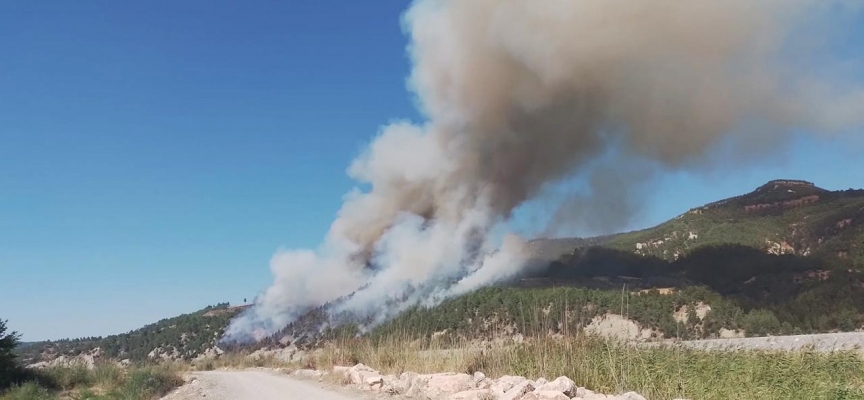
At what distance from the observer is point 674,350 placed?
35.1 ft

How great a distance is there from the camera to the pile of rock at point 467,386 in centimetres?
727

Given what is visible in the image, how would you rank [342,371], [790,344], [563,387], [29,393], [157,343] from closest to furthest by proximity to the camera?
[563,387] → [342,371] → [29,393] → [790,344] → [157,343]

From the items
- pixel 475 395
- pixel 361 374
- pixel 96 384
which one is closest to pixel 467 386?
pixel 475 395

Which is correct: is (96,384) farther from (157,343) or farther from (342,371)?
(157,343)

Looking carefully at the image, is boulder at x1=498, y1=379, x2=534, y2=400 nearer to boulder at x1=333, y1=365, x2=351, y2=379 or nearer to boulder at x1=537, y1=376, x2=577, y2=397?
boulder at x1=537, y1=376, x2=577, y2=397

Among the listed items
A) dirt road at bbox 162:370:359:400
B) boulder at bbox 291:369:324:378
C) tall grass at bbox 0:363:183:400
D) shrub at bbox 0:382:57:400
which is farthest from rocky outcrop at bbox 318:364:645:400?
shrub at bbox 0:382:57:400

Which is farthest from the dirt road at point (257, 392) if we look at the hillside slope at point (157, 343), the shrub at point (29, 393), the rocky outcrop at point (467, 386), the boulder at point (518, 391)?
the hillside slope at point (157, 343)

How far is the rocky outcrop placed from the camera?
7270 millimetres

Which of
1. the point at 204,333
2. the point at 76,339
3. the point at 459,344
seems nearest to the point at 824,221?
the point at 204,333

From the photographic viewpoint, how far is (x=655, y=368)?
27.3 ft

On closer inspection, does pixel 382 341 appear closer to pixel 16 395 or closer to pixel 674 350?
pixel 674 350

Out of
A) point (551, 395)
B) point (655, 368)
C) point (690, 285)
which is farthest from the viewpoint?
point (690, 285)

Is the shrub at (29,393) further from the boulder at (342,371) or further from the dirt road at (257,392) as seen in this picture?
the boulder at (342,371)

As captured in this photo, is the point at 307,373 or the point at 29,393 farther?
the point at 29,393
